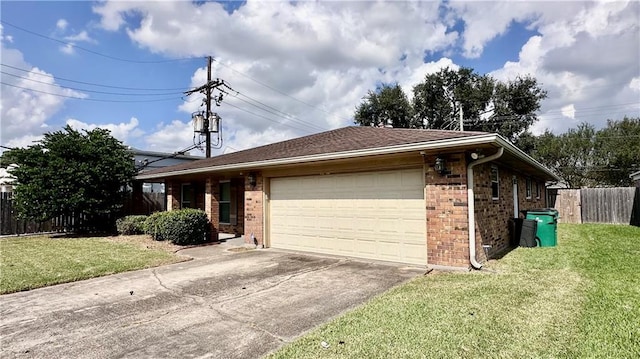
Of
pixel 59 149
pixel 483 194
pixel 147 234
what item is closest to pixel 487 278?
pixel 483 194

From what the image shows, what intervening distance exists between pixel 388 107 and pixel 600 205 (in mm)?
18023

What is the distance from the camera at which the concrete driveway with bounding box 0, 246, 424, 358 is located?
355 cm

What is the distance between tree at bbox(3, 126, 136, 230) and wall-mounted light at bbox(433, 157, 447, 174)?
12607 mm

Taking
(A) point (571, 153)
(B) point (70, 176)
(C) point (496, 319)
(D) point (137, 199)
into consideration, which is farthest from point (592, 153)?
(B) point (70, 176)

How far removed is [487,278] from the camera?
5922 millimetres

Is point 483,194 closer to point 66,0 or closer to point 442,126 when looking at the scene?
point 66,0

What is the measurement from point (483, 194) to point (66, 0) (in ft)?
35.9

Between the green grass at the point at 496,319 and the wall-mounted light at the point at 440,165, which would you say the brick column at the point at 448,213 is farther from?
the green grass at the point at 496,319

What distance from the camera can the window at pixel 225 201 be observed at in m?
13.8

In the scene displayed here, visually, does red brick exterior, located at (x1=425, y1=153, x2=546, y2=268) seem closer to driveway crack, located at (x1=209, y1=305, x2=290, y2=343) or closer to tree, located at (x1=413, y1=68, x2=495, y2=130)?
driveway crack, located at (x1=209, y1=305, x2=290, y2=343)

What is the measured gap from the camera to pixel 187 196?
15258 millimetres

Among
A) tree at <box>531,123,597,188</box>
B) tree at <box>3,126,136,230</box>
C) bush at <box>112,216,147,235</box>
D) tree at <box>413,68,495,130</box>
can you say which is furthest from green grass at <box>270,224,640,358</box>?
tree at <box>531,123,597,188</box>

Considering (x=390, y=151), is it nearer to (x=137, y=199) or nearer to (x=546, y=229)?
(x=546, y=229)

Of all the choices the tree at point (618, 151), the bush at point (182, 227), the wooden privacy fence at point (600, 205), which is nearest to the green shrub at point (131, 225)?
the bush at point (182, 227)
